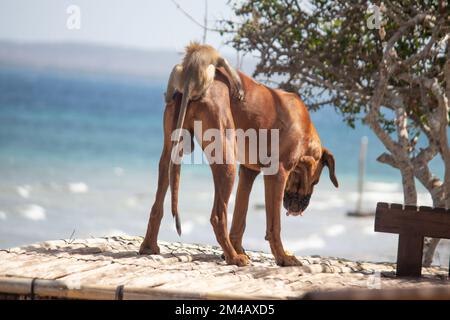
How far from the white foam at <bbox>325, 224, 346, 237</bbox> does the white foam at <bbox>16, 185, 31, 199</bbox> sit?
30.9 ft

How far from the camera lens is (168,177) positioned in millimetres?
6852

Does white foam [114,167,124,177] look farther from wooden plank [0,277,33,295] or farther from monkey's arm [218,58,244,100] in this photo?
wooden plank [0,277,33,295]

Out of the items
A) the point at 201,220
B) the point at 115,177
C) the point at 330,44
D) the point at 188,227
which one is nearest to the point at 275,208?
the point at 330,44

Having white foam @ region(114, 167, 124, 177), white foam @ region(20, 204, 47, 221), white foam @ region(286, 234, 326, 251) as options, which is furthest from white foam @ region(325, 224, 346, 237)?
white foam @ region(114, 167, 124, 177)

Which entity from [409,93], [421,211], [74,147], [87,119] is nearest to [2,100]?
[87,119]

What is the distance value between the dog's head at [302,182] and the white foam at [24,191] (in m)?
21.9

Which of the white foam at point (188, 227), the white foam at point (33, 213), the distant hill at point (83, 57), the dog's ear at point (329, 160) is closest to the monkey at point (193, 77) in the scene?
the dog's ear at point (329, 160)

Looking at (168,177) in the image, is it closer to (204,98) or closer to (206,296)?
(204,98)

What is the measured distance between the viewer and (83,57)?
4731cm

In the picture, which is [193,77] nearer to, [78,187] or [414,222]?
[414,222]

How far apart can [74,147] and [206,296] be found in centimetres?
3063

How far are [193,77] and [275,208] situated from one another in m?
1.14

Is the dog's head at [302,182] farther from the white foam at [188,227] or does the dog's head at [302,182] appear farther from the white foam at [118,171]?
the white foam at [118,171]
